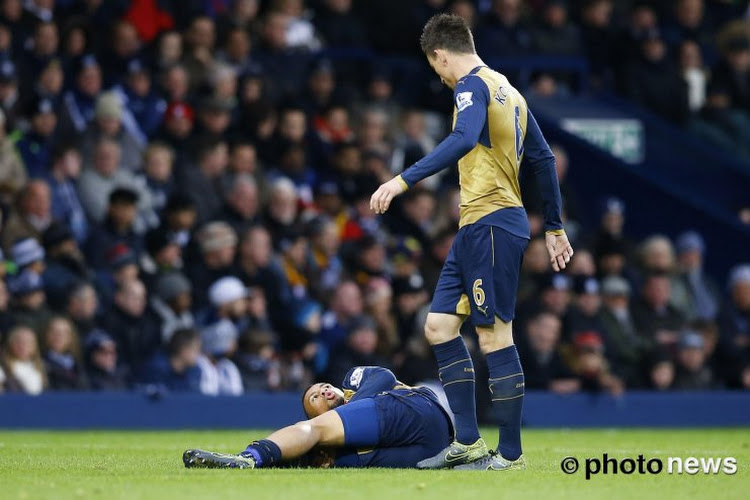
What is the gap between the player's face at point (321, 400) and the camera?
9844mm

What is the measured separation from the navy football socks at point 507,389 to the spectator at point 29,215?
20.7ft

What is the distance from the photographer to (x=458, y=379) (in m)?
9.65

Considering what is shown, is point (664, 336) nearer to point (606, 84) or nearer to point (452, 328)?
point (606, 84)

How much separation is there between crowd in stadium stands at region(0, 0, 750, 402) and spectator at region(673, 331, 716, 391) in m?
0.02

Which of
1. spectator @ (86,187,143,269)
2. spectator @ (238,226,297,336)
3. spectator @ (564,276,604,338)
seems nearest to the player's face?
spectator @ (86,187,143,269)

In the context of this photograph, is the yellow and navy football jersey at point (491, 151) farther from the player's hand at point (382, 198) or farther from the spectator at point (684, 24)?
the spectator at point (684, 24)

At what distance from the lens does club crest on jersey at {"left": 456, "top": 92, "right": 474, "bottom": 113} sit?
9414mm

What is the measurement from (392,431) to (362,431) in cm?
18

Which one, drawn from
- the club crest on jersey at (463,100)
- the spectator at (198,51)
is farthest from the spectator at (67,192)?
the club crest on jersey at (463,100)

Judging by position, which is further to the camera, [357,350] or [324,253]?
[324,253]

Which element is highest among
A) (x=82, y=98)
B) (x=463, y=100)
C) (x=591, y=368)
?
(x=82, y=98)

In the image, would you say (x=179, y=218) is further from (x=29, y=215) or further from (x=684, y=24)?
(x=684, y=24)

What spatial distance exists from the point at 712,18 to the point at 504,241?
46.4ft

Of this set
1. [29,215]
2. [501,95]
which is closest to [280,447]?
[501,95]
